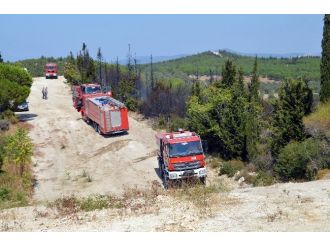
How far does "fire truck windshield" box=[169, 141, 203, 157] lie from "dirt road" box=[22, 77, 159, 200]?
129 inches

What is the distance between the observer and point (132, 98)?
50875mm

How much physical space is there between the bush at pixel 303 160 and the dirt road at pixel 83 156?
7.46 meters

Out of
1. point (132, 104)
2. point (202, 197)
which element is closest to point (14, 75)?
point (132, 104)

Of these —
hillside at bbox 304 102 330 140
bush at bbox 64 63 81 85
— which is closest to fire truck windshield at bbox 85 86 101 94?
bush at bbox 64 63 81 85

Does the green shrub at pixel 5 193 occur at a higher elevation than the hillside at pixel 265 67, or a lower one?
higher

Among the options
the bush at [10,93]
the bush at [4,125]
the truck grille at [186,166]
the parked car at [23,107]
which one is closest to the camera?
the truck grille at [186,166]

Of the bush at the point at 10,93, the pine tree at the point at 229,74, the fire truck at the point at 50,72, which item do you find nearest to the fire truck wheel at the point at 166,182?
the pine tree at the point at 229,74

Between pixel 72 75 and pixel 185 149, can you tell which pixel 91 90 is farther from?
pixel 185 149

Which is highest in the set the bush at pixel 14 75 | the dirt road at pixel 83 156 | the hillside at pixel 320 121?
the bush at pixel 14 75

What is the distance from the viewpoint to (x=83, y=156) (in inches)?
1347

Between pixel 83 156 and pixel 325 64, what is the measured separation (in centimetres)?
1683

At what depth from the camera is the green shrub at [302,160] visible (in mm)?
22641

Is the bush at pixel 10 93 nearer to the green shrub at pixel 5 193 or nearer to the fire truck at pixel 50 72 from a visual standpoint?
the green shrub at pixel 5 193

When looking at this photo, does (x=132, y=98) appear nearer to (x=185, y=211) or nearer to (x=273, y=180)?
(x=273, y=180)
